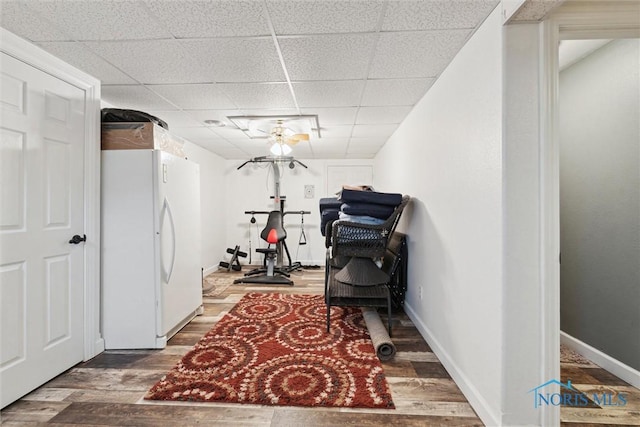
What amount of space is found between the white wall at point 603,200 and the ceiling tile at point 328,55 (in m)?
1.67

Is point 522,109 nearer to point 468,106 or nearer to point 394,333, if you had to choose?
point 468,106

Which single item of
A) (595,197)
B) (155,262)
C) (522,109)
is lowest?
(155,262)

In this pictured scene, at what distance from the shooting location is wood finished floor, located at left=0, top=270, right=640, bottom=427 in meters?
1.42

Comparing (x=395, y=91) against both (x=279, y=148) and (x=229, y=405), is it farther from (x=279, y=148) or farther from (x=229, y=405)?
(x=229, y=405)

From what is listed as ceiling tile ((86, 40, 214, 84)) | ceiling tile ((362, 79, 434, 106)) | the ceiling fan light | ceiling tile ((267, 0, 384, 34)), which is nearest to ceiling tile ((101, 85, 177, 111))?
ceiling tile ((86, 40, 214, 84))

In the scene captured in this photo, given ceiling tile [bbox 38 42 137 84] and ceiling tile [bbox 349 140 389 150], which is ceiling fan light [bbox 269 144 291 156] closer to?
ceiling tile [bbox 349 140 389 150]

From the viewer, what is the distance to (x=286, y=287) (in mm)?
3873

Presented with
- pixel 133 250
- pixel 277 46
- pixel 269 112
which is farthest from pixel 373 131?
pixel 133 250

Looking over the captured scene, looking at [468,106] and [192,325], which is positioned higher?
[468,106]

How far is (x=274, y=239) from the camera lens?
421cm

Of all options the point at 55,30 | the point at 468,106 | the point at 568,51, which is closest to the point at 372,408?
the point at 468,106

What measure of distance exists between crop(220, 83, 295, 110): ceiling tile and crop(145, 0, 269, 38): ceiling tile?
66 centimetres

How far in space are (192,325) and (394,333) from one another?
196cm

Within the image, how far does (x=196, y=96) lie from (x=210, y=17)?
1165 mm
